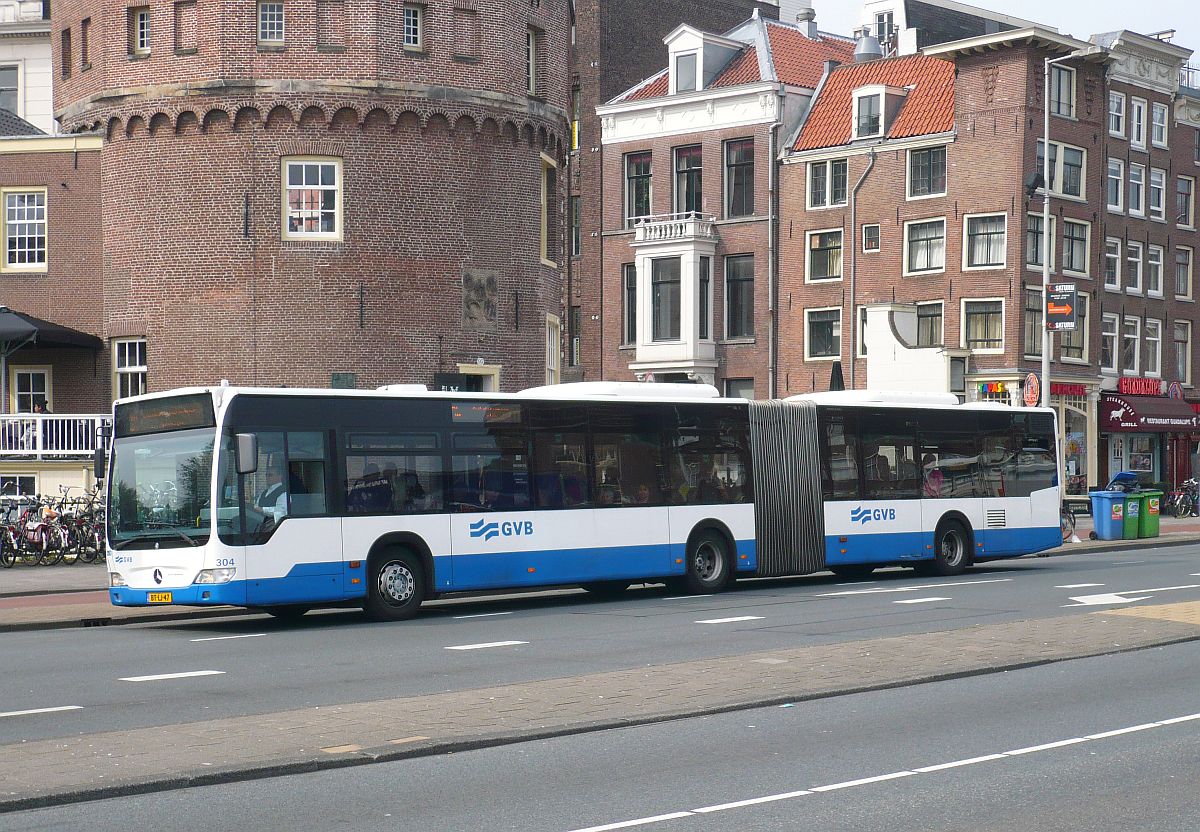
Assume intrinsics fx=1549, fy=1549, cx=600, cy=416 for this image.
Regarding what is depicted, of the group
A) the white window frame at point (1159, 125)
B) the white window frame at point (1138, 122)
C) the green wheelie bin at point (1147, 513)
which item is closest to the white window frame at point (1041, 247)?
the white window frame at point (1138, 122)

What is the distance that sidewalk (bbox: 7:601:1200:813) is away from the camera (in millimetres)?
8797

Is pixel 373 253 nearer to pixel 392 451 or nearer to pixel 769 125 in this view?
pixel 392 451

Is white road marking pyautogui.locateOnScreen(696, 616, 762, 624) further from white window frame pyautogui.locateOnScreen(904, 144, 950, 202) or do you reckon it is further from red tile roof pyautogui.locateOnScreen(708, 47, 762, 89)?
red tile roof pyautogui.locateOnScreen(708, 47, 762, 89)

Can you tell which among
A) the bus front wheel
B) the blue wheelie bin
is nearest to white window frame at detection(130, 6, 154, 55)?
the bus front wheel

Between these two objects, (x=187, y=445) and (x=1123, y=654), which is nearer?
(x=1123, y=654)

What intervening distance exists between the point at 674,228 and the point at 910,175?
8.79m

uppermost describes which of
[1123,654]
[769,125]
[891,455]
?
[769,125]

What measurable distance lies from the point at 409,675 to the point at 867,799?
18.9ft

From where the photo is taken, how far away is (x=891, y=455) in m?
24.5

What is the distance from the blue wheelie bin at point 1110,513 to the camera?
3647cm

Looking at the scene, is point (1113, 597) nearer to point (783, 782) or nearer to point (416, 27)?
point (783, 782)

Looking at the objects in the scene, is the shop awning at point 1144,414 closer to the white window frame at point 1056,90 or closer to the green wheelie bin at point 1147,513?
the white window frame at point 1056,90

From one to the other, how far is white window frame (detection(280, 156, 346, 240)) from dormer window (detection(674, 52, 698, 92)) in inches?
995

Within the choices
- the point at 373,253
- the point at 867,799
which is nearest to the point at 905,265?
the point at 373,253
